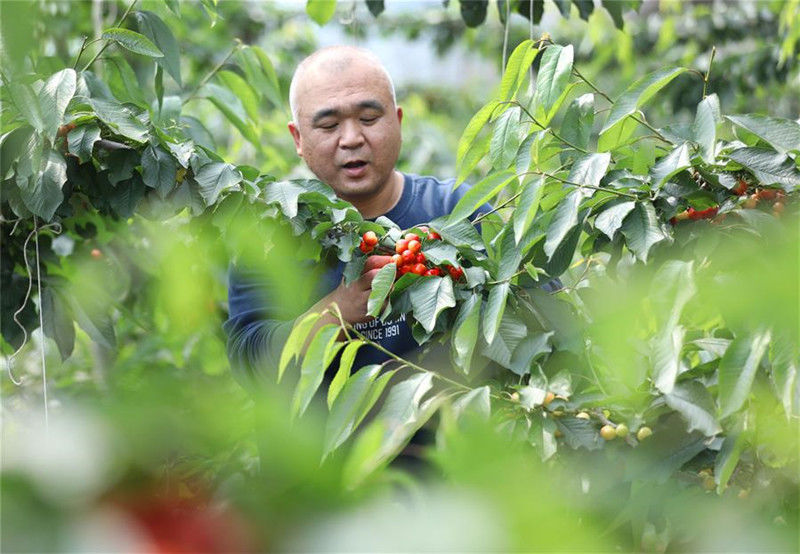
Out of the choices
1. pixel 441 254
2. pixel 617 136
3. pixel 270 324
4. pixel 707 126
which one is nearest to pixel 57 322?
pixel 270 324

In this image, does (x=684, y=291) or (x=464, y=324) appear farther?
(x=464, y=324)

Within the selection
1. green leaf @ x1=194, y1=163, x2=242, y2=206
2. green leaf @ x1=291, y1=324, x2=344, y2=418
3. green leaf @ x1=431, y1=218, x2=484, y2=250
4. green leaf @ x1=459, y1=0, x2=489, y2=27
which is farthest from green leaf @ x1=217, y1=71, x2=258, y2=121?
green leaf @ x1=291, y1=324, x2=344, y2=418

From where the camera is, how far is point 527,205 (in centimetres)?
106

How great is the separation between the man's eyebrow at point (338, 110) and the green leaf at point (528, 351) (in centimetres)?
52

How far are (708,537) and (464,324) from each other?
0.78 metres

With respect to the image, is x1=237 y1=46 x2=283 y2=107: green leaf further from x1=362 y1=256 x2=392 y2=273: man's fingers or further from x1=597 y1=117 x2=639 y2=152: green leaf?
x1=597 y1=117 x2=639 y2=152: green leaf

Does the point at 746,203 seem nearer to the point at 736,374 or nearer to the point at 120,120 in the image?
the point at 736,374

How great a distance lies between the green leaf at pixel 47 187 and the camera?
125 centimetres

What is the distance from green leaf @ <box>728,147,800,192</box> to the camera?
1.05 m

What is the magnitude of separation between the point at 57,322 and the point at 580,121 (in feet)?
2.77

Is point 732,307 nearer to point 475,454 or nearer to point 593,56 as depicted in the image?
point 475,454

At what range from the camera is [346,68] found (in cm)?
156

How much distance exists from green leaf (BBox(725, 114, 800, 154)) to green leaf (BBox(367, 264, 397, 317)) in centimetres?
39

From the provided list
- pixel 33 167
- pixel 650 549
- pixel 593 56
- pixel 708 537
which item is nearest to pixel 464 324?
pixel 650 549
